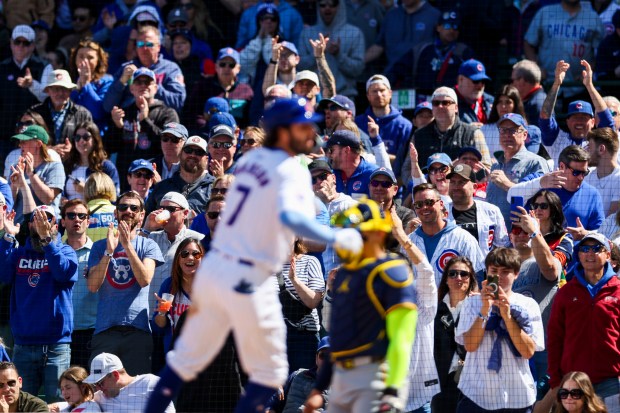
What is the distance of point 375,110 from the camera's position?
12.6 meters

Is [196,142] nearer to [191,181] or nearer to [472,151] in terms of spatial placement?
[191,181]

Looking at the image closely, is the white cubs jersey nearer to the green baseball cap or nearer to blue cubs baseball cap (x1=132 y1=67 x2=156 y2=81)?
the green baseball cap

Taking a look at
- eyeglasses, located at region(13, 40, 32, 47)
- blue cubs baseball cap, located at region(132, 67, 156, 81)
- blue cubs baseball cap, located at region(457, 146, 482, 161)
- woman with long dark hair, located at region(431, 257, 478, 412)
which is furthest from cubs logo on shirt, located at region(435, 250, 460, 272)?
eyeglasses, located at region(13, 40, 32, 47)

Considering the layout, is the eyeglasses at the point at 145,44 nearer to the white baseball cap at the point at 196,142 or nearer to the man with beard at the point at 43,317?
the white baseball cap at the point at 196,142

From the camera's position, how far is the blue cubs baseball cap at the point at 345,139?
11.2 metres

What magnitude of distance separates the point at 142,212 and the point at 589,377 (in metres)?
3.82

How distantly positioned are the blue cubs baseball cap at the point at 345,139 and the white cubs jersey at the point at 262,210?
15.4 ft

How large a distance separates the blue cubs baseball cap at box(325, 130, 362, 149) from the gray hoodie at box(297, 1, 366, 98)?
9.50 feet

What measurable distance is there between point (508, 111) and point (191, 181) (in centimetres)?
303

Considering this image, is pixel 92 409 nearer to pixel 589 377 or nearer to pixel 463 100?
pixel 589 377

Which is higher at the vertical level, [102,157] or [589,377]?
[102,157]

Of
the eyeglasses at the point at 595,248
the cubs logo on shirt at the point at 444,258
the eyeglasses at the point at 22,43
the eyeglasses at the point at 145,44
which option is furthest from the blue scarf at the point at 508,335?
the eyeglasses at the point at 22,43

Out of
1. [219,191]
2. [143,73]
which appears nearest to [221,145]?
[219,191]

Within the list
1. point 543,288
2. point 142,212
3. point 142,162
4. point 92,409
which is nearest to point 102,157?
point 142,162
